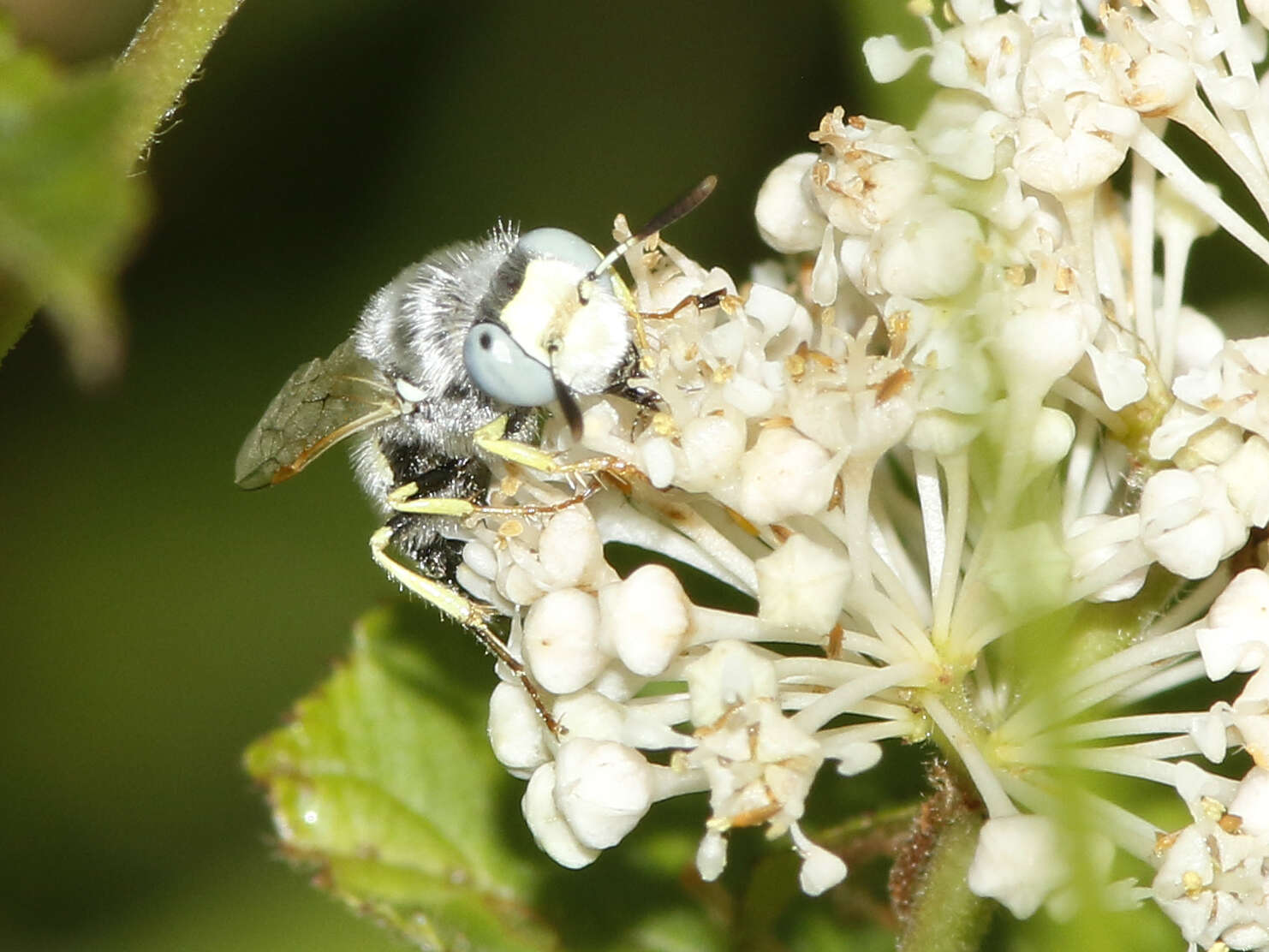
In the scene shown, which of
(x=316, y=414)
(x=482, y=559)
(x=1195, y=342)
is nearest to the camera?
(x=482, y=559)

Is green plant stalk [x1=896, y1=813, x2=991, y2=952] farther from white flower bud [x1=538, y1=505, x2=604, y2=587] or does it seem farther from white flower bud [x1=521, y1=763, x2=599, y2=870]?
white flower bud [x1=538, y1=505, x2=604, y2=587]

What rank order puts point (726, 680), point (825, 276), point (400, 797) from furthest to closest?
point (400, 797), point (825, 276), point (726, 680)

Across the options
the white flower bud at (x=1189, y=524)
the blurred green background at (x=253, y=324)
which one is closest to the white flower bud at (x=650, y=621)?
the white flower bud at (x=1189, y=524)

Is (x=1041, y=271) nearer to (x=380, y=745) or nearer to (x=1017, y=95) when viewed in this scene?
(x=1017, y=95)

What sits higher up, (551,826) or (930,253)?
(930,253)

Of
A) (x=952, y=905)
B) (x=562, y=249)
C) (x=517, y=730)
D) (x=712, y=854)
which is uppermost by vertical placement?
(x=562, y=249)

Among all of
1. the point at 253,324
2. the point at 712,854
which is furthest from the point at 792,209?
the point at 253,324

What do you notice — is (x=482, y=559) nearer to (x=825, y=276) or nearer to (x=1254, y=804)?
(x=825, y=276)
